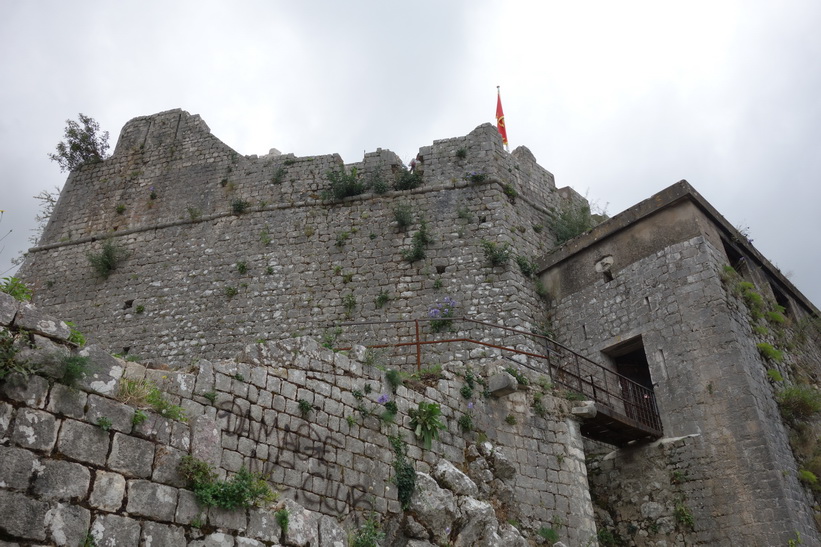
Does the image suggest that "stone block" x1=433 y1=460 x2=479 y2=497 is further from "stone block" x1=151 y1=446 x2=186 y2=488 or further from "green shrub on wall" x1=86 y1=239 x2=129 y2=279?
"green shrub on wall" x1=86 y1=239 x2=129 y2=279

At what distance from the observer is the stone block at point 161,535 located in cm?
480

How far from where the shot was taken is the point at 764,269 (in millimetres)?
14430

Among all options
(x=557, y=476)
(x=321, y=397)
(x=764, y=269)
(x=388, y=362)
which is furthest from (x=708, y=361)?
(x=321, y=397)

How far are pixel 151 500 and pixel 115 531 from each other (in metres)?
0.34

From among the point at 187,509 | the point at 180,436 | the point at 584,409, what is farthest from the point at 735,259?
the point at 187,509

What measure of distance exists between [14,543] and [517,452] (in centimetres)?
679

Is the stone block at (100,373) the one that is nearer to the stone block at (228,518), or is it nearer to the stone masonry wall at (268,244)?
the stone block at (228,518)

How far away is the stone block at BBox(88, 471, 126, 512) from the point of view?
4.64 m

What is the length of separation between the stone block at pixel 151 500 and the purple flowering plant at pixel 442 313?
8900 mm

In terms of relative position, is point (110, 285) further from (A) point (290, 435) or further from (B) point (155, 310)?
(A) point (290, 435)

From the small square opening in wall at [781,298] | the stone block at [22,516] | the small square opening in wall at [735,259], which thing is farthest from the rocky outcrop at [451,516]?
the small square opening in wall at [781,298]

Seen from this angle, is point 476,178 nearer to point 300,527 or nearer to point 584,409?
point 584,409

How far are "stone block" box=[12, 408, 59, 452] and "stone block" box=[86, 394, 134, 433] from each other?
0.26 m

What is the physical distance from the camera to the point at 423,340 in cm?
1373
